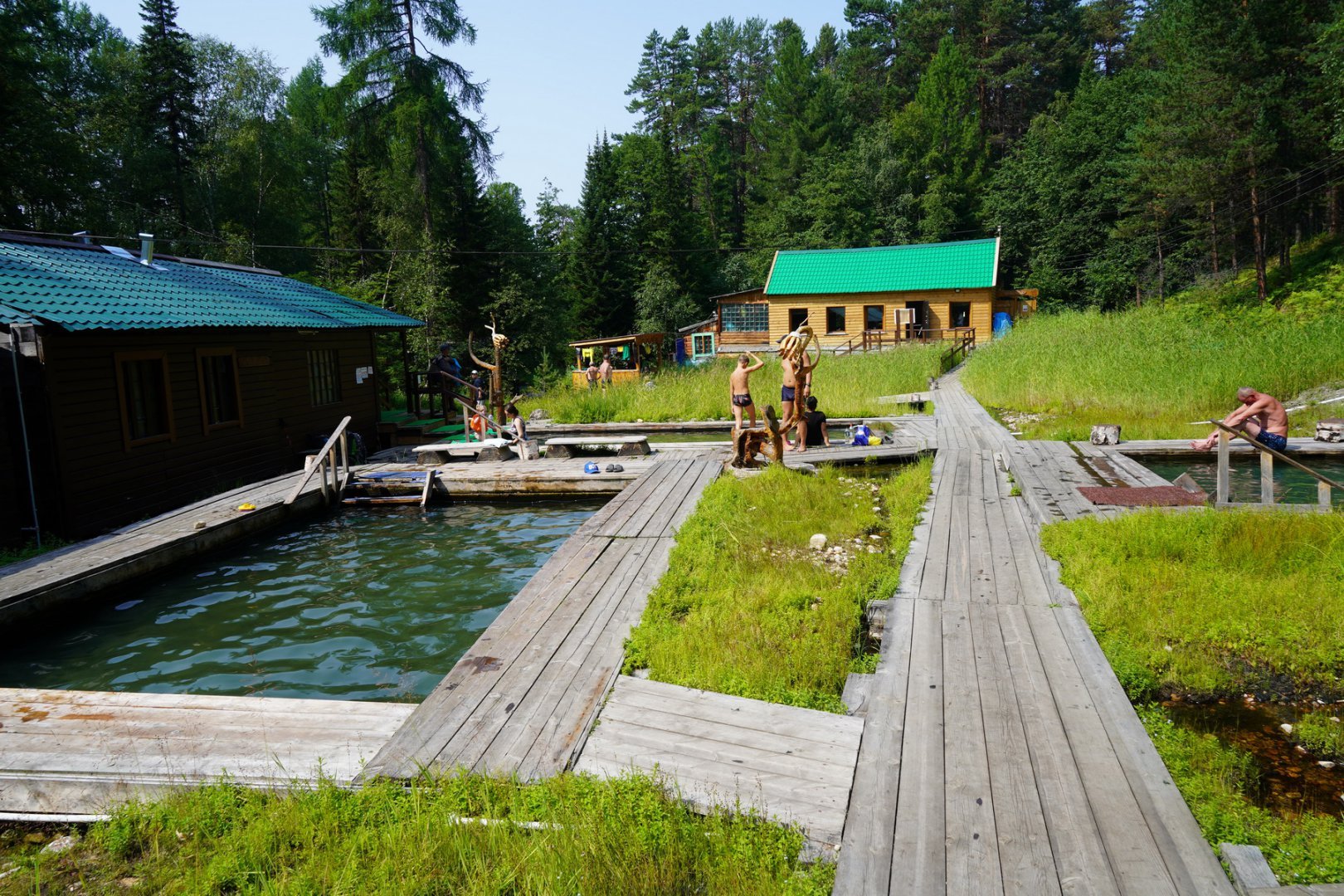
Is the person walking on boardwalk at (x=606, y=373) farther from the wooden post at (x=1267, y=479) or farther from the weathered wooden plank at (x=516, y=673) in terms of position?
the wooden post at (x=1267, y=479)

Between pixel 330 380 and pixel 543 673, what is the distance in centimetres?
1272

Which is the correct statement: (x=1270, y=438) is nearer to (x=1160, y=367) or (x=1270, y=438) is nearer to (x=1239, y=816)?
(x=1239, y=816)

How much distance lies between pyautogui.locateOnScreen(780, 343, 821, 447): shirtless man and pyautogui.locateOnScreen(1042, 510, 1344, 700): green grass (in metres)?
4.93

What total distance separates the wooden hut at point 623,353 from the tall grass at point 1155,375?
10.8m

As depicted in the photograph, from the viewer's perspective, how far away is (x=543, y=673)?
5047 mm

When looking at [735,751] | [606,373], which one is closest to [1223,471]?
[735,751]

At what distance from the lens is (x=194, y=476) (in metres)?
11.9

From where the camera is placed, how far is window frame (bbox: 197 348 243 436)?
39.8 ft

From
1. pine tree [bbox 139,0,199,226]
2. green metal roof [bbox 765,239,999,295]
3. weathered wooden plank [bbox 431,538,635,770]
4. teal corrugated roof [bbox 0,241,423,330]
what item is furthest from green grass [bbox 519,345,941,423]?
pine tree [bbox 139,0,199,226]

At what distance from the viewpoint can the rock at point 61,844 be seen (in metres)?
3.80

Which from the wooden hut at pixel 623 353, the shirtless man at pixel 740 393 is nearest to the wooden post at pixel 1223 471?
the shirtless man at pixel 740 393

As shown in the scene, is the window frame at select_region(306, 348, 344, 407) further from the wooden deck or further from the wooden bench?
the wooden deck

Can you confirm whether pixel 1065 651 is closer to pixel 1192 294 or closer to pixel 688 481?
pixel 688 481

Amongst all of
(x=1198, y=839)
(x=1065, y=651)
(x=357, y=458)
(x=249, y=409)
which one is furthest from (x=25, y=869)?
(x=357, y=458)
